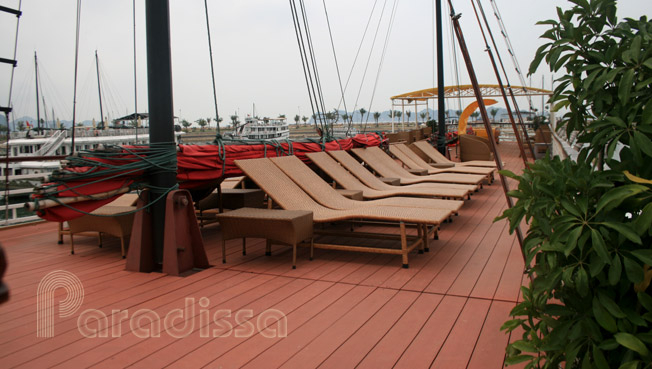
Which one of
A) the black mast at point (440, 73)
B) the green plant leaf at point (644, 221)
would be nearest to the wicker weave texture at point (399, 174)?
the black mast at point (440, 73)

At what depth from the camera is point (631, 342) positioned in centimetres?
102

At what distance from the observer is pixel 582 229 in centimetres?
113

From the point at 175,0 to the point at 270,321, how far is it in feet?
14.8

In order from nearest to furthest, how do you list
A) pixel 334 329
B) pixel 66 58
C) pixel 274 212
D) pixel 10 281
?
1. pixel 334 329
2. pixel 10 281
3. pixel 274 212
4. pixel 66 58

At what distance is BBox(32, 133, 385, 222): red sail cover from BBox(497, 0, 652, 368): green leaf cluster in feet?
8.25

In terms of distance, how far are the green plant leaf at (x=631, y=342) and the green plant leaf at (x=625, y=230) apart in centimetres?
20

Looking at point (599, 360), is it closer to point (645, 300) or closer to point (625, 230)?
point (645, 300)

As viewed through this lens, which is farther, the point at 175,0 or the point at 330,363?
the point at 175,0

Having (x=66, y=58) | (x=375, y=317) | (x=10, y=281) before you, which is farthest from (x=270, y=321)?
(x=66, y=58)

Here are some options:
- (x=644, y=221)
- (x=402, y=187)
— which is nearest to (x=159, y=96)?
(x=402, y=187)

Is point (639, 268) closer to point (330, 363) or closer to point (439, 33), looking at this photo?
point (330, 363)

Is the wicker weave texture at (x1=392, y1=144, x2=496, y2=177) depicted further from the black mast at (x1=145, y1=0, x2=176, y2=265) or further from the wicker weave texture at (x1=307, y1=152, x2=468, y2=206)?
the black mast at (x1=145, y1=0, x2=176, y2=265)

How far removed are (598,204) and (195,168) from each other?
3335 mm

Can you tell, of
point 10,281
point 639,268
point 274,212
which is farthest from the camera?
point 274,212
